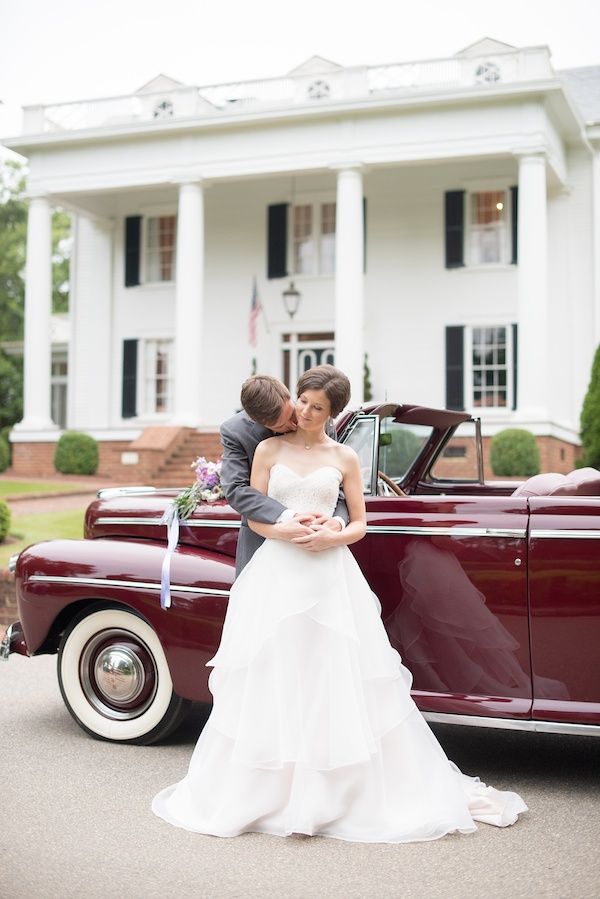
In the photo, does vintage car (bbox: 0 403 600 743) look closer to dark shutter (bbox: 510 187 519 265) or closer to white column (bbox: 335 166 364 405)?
white column (bbox: 335 166 364 405)

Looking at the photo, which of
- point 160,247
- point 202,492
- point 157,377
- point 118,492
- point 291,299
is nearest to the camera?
point 202,492

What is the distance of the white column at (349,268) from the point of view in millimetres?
20438

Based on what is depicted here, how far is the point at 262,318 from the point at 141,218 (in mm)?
4067

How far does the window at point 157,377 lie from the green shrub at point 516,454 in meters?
9.31

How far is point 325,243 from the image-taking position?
23.4 meters

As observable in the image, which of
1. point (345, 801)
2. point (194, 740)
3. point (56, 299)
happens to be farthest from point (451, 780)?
point (56, 299)

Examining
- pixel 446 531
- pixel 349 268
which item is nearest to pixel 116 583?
pixel 446 531

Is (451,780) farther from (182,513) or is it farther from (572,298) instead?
(572,298)

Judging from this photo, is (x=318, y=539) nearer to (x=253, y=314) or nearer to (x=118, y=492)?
(x=118, y=492)

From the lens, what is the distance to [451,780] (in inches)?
163

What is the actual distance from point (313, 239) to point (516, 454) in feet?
27.5

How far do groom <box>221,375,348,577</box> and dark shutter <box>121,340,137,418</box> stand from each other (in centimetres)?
1971

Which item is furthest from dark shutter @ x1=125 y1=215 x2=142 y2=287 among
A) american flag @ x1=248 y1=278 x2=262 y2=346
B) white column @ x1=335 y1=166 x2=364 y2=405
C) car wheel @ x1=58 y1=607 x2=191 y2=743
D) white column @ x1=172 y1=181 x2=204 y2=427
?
car wheel @ x1=58 y1=607 x2=191 y2=743

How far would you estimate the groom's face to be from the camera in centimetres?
438
